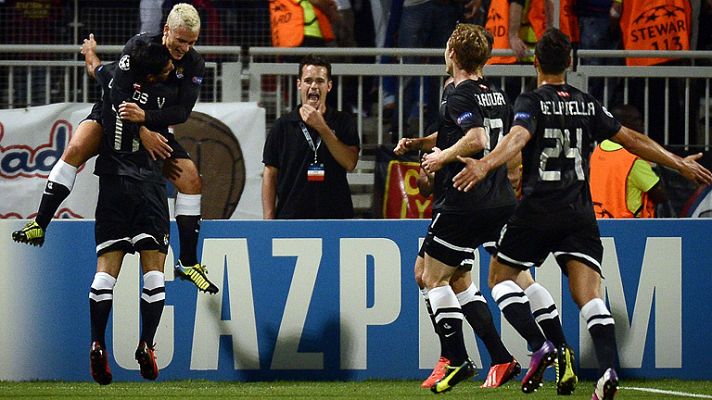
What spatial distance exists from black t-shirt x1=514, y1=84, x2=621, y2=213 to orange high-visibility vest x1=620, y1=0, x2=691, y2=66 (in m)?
4.44

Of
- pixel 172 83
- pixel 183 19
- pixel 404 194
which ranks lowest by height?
pixel 404 194

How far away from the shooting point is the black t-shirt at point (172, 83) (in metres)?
9.32

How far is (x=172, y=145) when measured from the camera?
973cm

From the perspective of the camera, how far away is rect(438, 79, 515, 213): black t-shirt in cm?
852

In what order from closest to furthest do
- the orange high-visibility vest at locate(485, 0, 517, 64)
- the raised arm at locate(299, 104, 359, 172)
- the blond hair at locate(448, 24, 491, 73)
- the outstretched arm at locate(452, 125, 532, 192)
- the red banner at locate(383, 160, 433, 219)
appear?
1. the outstretched arm at locate(452, 125, 532, 192)
2. the blond hair at locate(448, 24, 491, 73)
3. the raised arm at locate(299, 104, 359, 172)
4. the red banner at locate(383, 160, 433, 219)
5. the orange high-visibility vest at locate(485, 0, 517, 64)

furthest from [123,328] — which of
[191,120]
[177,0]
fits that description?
[177,0]

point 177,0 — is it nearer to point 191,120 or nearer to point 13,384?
point 191,120

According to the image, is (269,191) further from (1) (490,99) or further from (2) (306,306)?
(1) (490,99)

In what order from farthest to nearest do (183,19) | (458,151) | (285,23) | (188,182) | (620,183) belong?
(285,23) < (620,183) < (188,182) < (183,19) < (458,151)

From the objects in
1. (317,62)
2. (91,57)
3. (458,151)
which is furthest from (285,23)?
(458,151)

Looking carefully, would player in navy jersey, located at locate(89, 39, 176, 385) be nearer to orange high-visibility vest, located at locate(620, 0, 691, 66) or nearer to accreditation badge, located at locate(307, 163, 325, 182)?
accreditation badge, located at locate(307, 163, 325, 182)

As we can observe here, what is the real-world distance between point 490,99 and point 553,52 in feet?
1.91

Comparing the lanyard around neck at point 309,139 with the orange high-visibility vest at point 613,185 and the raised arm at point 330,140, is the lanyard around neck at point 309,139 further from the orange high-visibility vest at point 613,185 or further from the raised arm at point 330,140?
the orange high-visibility vest at point 613,185

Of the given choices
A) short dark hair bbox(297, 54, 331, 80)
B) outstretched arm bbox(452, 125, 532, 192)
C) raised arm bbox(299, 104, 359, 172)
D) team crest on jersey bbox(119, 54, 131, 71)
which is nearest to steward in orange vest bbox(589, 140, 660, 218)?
raised arm bbox(299, 104, 359, 172)
